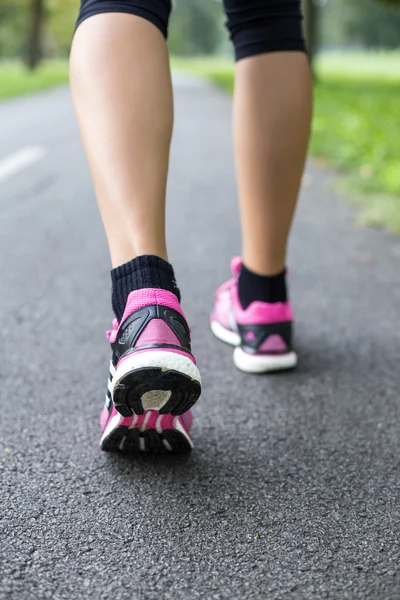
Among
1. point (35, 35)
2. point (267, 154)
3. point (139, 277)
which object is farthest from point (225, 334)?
point (35, 35)

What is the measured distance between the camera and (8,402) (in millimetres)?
1580

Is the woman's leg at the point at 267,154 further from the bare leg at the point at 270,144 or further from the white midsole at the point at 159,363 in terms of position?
the white midsole at the point at 159,363

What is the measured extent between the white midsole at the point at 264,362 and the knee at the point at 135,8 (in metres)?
0.79

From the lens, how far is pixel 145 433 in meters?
1.30

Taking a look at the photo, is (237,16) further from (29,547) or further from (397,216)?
(397,216)

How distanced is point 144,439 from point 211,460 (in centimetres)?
14

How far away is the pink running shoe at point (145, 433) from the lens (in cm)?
126

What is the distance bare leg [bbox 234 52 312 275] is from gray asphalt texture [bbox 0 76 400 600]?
0.33 meters

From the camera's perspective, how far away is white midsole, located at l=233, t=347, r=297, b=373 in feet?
5.78

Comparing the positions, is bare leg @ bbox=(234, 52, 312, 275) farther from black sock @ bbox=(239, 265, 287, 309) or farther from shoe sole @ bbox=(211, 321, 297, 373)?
shoe sole @ bbox=(211, 321, 297, 373)

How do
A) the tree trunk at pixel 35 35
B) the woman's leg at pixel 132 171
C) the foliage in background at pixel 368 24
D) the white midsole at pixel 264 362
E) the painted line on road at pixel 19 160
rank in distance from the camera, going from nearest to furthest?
the woman's leg at pixel 132 171 → the white midsole at pixel 264 362 → the painted line on road at pixel 19 160 → the tree trunk at pixel 35 35 → the foliage in background at pixel 368 24

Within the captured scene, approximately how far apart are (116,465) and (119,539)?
23cm

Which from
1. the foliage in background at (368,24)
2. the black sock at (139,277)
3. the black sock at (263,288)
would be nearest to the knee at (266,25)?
the black sock at (263,288)

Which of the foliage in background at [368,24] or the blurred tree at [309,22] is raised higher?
the blurred tree at [309,22]
